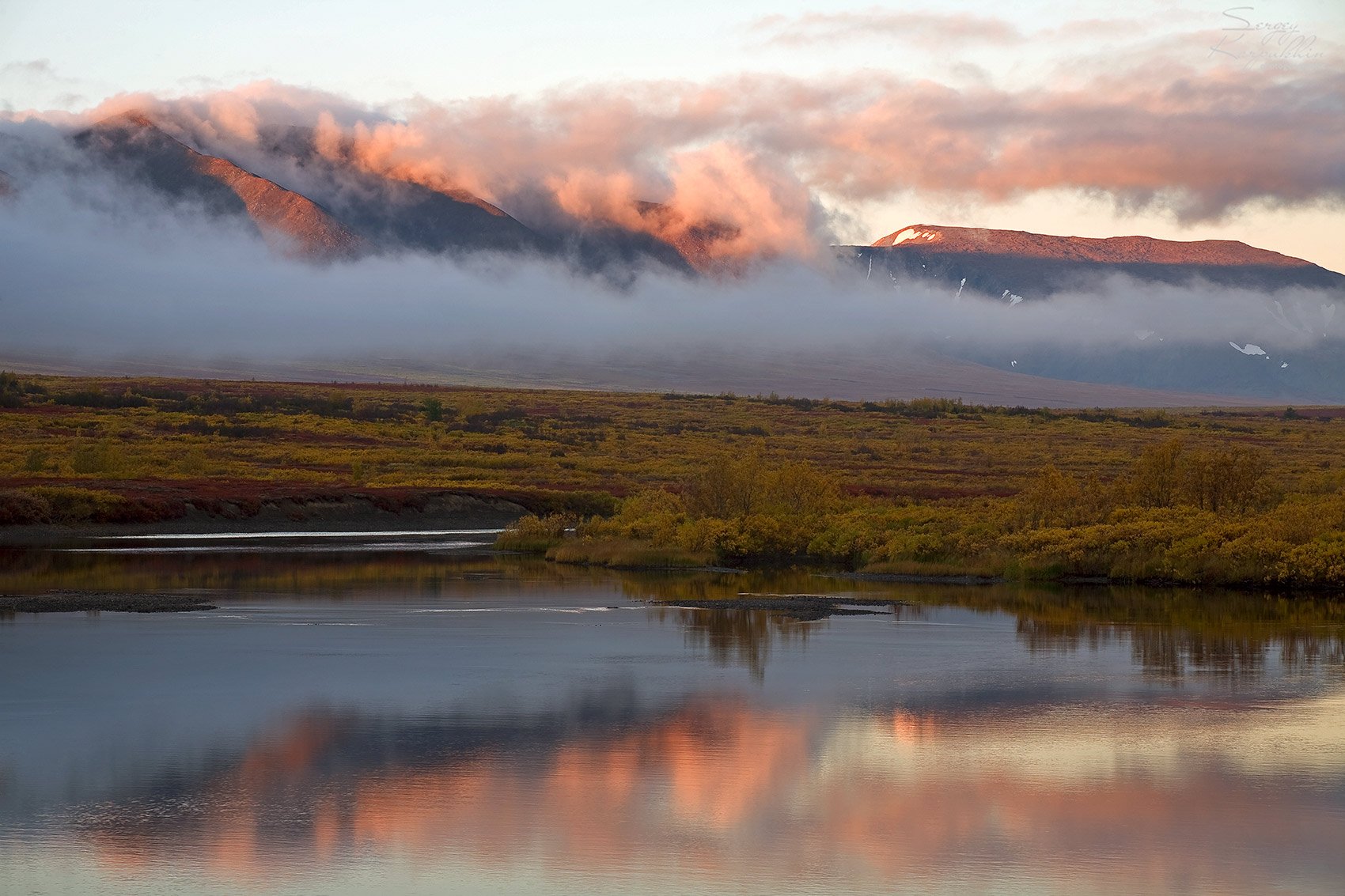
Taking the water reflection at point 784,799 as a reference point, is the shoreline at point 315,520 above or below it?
below

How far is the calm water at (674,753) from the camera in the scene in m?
12.1

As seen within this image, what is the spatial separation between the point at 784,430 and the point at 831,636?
91185 mm

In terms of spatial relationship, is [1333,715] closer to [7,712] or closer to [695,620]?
[695,620]

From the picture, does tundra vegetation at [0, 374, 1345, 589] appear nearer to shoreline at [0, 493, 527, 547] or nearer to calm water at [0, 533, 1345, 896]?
shoreline at [0, 493, 527, 547]

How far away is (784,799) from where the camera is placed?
46.5 feet

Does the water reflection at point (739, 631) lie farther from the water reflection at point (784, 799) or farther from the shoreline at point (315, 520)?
the shoreline at point (315, 520)

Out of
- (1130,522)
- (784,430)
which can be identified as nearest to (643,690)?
(1130,522)

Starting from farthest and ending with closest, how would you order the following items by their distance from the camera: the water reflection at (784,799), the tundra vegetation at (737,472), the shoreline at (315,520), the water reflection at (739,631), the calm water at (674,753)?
the shoreline at (315,520)
the tundra vegetation at (737,472)
the water reflection at (739,631)
the water reflection at (784,799)
the calm water at (674,753)

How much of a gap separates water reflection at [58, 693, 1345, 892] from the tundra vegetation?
16795mm

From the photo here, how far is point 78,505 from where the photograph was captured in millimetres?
55375

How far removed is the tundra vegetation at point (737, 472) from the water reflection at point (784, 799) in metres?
16.8

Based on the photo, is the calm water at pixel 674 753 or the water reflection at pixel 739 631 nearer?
Result: the calm water at pixel 674 753

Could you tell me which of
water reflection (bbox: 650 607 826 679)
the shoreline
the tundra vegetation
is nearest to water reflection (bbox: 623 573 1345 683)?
water reflection (bbox: 650 607 826 679)

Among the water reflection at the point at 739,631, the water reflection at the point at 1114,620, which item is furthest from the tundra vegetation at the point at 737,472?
the water reflection at the point at 739,631
